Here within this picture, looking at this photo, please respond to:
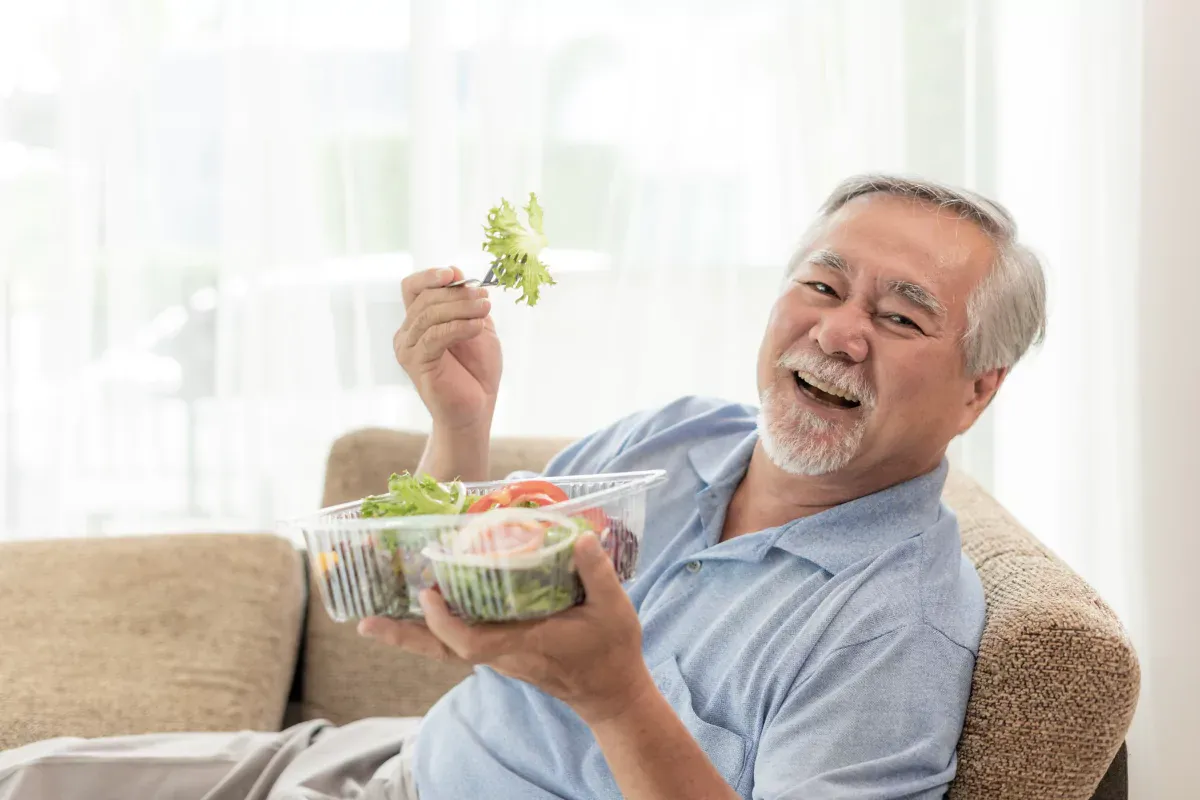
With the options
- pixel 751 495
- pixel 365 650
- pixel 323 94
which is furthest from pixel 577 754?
pixel 323 94

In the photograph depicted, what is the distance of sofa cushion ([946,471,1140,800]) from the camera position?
1259 millimetres

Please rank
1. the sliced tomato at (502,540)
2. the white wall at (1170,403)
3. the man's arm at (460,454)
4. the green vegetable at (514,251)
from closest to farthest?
the sliced tomato at (502,540) → the green vegetable at (514,251) → the man's arm at (460,454) → the white wall at (1170,403)

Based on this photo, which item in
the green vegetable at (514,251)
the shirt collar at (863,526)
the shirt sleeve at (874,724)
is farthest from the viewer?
the shirt collar at (863,526)

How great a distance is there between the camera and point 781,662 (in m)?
1.32

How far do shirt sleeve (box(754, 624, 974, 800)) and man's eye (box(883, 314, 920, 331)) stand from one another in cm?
42

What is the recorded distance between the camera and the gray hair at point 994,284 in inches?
61.2

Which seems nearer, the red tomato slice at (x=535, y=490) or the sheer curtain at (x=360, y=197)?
the red tomato slice at (x=535, y=490)

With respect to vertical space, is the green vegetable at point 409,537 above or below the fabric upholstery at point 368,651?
above

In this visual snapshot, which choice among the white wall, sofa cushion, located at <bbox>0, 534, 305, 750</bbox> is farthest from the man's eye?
sofa cushion, located at <bbox>0, 534, 305, 750</bbox>

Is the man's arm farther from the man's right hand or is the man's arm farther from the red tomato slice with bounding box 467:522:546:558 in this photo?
the red tomato slice with bounding box 467:522:546:558

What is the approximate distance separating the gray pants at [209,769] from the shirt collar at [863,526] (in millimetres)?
608

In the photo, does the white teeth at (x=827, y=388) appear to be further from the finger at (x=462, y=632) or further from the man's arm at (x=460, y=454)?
the finger at (x=462, y=632)

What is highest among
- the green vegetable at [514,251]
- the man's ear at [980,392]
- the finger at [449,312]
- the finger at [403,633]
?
the green vegetable at [514,251]

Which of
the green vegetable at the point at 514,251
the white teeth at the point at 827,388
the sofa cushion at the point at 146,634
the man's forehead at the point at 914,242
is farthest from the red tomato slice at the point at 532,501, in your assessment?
the sofa cushion at the point at 146,634
